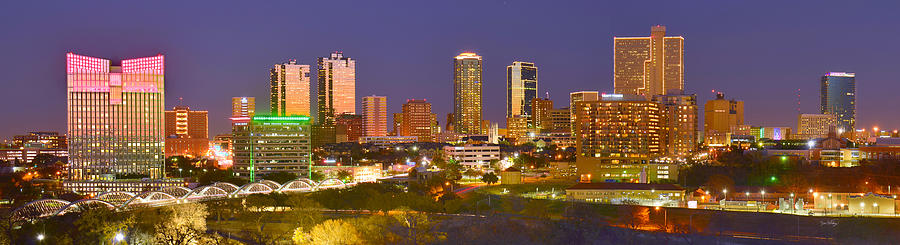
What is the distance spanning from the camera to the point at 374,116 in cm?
17538

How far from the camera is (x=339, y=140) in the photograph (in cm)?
16862

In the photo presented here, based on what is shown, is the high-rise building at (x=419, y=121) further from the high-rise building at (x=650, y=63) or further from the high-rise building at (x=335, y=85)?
the high-rise building at (x=650, y=63)

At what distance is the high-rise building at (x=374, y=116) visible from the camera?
174750mm

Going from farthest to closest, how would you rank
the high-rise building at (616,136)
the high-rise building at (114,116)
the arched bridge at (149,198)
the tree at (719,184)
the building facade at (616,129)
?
1. the building facade at (616,129)
2. the high-rise building at (616,136)
3. the high-rise building at (114,116)
4. the tree at (719,184)
5. the arched bridge at (149,198)

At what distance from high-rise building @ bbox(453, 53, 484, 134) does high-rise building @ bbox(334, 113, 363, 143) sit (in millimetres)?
25968

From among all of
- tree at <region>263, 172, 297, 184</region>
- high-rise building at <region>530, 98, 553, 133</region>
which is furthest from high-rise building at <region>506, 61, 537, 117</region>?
tree at <region>263, 172, 297, 184</region>

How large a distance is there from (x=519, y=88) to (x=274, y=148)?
121 m

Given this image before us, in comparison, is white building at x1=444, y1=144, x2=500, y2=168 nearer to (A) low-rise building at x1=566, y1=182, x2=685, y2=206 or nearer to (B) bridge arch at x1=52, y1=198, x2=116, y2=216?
(A) low-rise building at x1=566, y1=182, x2=685, y2=206

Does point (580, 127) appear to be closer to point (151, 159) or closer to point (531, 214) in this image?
point (531, 214)

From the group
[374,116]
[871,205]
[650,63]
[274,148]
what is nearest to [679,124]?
[274,148]

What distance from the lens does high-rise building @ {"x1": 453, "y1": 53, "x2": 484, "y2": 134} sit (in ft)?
→ 607

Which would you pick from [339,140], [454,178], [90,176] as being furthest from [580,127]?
[339,140]

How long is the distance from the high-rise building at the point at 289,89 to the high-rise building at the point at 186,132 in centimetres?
1561

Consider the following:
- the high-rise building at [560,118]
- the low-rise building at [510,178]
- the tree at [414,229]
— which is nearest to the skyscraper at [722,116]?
the high-rise building at [560,118]
